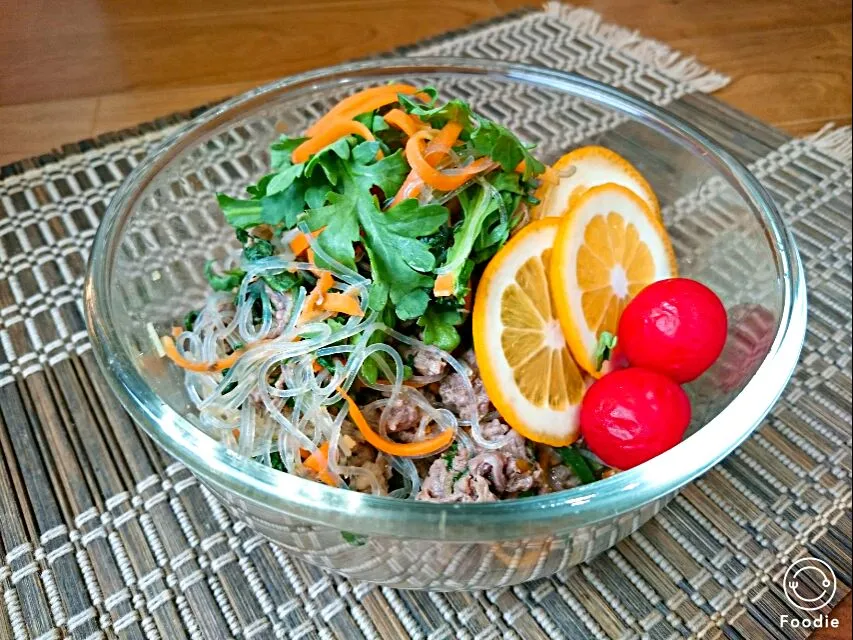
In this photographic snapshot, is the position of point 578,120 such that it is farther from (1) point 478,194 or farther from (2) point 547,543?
(2) point 547,543

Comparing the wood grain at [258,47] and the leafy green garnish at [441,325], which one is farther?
the wood grain at [258,47]

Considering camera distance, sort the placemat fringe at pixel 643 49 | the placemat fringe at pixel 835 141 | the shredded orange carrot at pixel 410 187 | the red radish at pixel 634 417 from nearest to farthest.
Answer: the red radish at pixel 634 417
the shredded orange carrot at pixel 410 187
the placemat fringe at pixel 835 141
the placemat fringe at pixel 643 49

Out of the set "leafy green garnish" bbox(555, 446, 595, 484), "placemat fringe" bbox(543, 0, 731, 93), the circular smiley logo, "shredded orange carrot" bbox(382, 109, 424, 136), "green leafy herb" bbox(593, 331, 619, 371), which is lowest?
the circular smiley logo

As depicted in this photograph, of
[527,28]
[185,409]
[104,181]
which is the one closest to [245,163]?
[104,181]

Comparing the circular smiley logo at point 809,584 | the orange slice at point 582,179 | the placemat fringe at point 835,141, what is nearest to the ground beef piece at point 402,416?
the orange slice at point 582,179

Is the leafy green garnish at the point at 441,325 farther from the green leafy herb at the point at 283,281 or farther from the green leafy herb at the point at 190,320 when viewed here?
the green leafy herb at the point at 190,320

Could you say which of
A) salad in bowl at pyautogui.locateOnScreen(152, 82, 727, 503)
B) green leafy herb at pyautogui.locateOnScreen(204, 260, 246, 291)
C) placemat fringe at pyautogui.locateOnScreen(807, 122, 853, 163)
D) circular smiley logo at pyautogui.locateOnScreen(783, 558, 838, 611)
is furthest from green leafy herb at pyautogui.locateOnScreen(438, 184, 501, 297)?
placemat fringe at pyautogui.locateOnScreen(807, 122, 853, 163)

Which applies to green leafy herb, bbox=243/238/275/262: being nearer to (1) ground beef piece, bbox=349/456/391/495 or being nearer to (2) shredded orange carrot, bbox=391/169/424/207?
(2) shredded orange carrot, bbox=391/169/424/207
